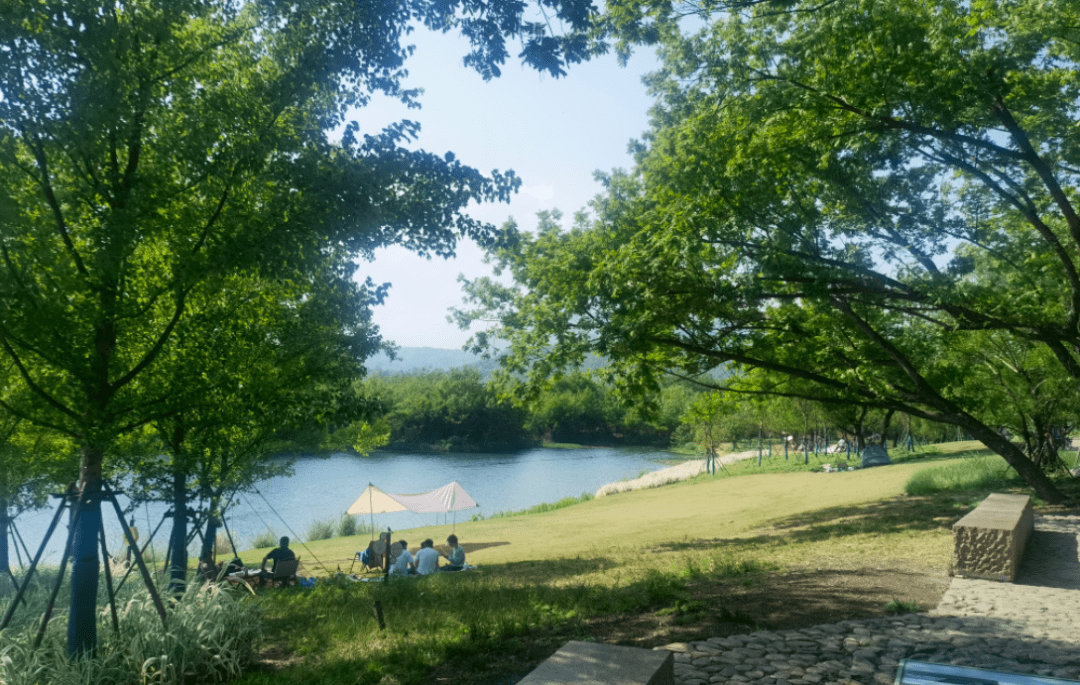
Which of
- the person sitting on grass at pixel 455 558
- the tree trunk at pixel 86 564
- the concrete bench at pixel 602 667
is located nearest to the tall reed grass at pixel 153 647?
the tree trunk at pixel 86 564

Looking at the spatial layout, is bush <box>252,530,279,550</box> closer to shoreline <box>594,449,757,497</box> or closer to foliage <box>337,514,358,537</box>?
foliage <box>337,514,358,537</box>

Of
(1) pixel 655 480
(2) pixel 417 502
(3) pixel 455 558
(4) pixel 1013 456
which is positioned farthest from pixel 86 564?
(1) pixel 655 480

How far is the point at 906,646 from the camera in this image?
5.75 metres

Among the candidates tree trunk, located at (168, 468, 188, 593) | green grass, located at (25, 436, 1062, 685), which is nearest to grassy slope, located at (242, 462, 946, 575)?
green grass, located at (25, 436, 1062, 685)

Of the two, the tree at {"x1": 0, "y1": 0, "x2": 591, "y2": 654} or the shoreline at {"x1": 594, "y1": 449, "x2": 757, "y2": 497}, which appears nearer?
the tree at {"x1": 0, "y1": 0, "x2": 591, "y2": 654}

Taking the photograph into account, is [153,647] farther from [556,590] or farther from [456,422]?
[456,422]

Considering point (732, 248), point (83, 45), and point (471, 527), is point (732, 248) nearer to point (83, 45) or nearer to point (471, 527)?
point (83, 45)

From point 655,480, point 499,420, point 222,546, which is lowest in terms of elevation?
point 655,480

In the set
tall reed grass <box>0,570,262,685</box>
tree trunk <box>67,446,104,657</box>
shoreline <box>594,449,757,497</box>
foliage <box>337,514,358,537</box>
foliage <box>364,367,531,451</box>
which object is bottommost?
shoreline <box>594,449,757,497</box>

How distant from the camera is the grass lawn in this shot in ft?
20.3

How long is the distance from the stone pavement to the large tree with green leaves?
16.9ft

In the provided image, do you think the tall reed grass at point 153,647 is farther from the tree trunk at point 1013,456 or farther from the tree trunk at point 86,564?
the tree trunk at point 1013,456

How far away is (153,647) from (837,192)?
467 inches

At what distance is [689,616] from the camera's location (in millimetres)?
6797
